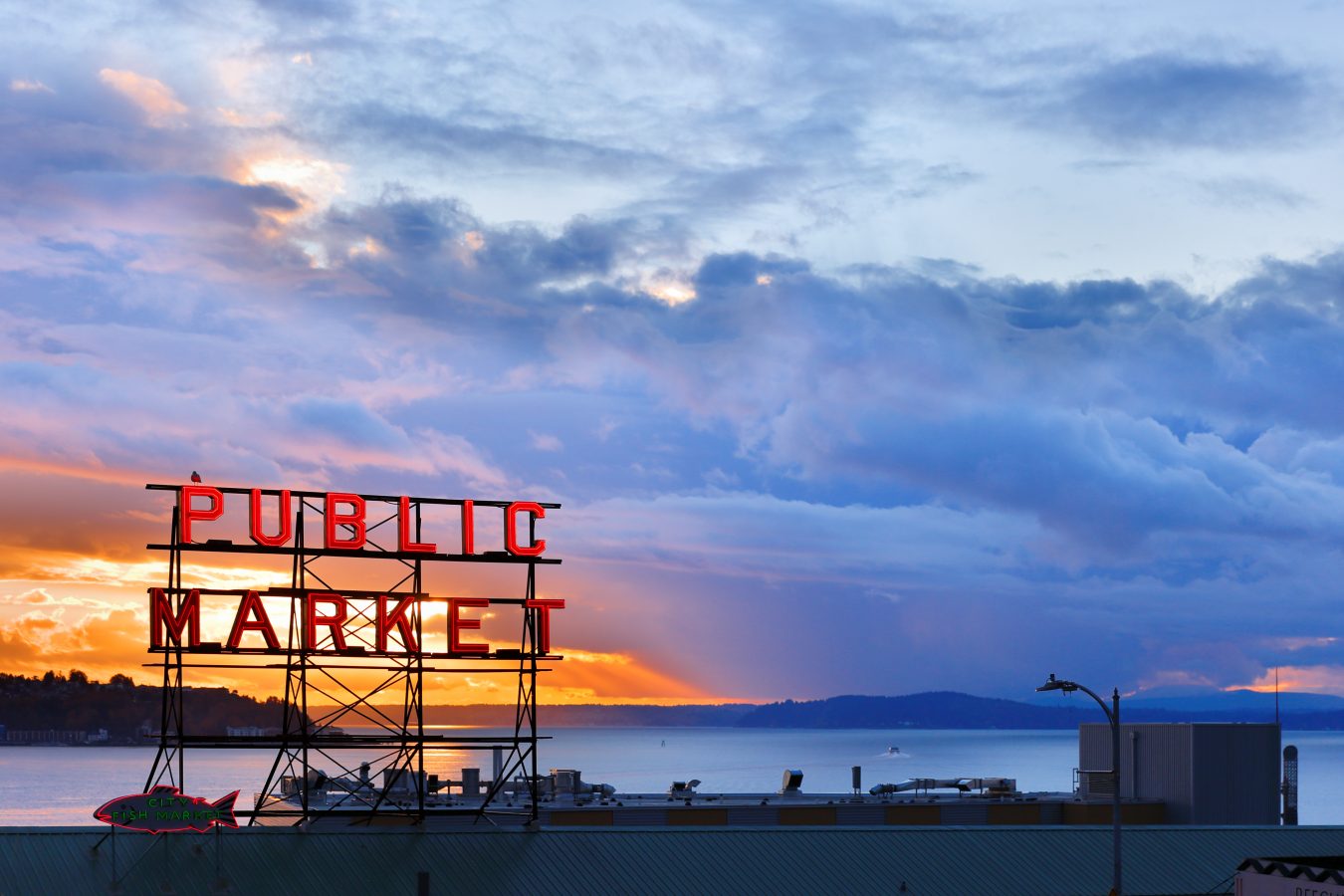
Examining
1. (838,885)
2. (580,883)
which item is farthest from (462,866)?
(838,885)

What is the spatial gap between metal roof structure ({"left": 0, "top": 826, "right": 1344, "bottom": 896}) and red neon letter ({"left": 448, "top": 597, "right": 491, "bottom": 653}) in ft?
24.2

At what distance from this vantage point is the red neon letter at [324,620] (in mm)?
63625

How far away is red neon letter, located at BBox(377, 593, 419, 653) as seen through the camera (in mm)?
64312

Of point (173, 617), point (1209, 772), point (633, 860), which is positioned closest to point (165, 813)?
point (173, 617)

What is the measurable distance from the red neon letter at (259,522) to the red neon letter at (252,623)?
27cm

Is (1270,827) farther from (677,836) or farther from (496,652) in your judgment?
(496,652)

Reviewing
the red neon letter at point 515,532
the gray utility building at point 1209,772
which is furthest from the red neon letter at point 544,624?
the gray utility building at point 1209,772

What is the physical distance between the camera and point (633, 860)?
62.6 meters

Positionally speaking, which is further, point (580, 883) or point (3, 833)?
point (580, 883)

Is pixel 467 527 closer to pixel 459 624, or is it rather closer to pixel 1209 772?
pixel 459 624

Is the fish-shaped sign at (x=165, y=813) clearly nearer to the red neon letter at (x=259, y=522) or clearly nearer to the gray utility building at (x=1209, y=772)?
the red neon letter at (x=259, y=522)

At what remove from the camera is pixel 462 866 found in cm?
6125

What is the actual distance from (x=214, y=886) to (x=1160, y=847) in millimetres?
38001

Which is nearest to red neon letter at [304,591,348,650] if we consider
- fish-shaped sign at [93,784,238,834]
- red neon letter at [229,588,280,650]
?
red neon letter at [229,588,280,650]
